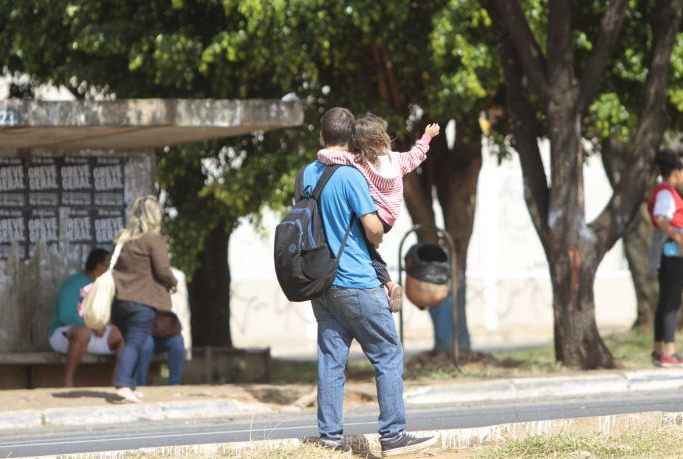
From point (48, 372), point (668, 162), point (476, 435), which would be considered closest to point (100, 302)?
point (48, 372)

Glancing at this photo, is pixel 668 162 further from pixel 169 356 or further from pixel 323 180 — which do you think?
pixel 323 180

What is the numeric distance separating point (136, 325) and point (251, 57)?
438cm

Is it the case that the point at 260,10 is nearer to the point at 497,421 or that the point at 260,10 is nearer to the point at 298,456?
the point at 497,421

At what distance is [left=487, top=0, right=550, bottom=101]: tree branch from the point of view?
48.7 feet

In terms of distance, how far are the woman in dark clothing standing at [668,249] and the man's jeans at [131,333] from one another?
4.53 meters

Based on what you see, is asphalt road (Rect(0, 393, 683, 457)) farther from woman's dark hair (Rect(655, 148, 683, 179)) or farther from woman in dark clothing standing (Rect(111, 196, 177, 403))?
woman's dark hair (Rect(655, 148, 683, 179))

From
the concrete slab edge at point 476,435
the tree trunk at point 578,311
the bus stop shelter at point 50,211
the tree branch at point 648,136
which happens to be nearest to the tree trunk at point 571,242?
the tree trunk at point 578,311

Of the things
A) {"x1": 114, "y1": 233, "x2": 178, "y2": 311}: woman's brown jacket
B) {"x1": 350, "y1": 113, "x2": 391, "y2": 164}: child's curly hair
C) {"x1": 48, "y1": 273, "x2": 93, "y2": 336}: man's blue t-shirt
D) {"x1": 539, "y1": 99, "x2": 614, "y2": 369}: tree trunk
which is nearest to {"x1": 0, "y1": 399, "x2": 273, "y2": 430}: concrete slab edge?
{"x1": 114, "y1": 233, "x2": 178, "y2": 311}: woman's brown jacket

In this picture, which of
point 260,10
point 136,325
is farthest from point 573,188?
point 136,325

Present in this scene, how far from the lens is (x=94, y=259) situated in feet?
48.7

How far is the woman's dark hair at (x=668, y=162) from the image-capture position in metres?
14.2

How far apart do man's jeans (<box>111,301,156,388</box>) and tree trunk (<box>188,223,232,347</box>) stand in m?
7.78

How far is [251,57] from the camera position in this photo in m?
16.4

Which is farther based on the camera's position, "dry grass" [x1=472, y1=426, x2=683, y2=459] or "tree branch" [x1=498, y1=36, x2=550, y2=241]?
"tree branch" [x1=498, y1=36, x2=550, y2=241]
